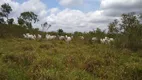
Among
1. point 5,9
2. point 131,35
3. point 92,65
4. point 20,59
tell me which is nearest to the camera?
point 92,65

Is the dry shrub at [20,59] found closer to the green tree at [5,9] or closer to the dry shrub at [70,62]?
the dry shrub at [70,62]

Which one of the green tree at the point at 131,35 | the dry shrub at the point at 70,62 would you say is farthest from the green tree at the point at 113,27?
the dry shrub at the point at 70,62

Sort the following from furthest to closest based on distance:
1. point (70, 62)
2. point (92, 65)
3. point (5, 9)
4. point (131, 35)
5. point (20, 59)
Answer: point (5, 9) → point (131, 35) → point (70, 62) → point (20, 59) → point (92, 65)

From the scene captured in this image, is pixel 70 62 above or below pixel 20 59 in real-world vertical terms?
below

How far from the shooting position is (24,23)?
38031mm

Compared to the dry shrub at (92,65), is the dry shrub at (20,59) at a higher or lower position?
higher

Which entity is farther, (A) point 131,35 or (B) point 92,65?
(A) point 131,35

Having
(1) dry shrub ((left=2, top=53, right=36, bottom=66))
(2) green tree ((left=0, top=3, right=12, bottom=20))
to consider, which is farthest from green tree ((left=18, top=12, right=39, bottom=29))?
(1) dry shrub ((left=2, top=53, right=36, bottom=66))

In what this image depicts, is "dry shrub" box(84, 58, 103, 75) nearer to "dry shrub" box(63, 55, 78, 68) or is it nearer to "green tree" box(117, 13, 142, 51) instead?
"dry shrub" box(63, 55, 78, 68)

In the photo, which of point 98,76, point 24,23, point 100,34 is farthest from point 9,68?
point 24,23

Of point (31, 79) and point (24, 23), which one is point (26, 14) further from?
point (31, 79)

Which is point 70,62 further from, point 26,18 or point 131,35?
point 26,18

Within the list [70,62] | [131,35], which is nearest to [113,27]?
[131,35]

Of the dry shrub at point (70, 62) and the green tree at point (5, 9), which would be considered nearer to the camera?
the dry shrub at point (70, 62)
